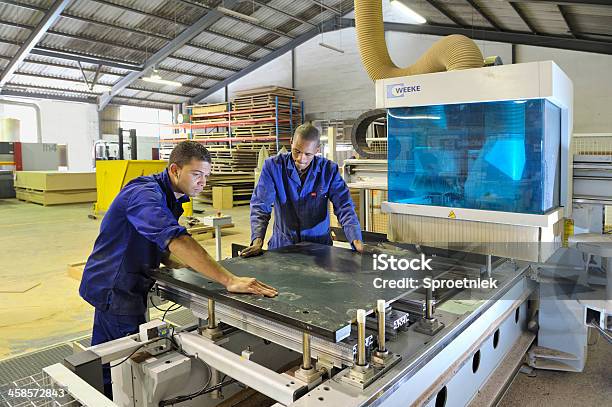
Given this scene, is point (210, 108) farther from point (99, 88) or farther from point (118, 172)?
point (118, 172)

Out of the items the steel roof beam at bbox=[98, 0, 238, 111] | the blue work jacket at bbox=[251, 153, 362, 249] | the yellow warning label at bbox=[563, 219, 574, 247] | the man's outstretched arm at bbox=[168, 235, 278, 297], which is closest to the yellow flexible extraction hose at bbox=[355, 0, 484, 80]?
the blue work jacket at bbox=[251, 153, 362, 249]

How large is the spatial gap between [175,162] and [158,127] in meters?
16.2

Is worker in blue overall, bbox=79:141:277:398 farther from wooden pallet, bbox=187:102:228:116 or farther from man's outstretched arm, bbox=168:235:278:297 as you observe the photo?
wooden pallet, bbox=187:102:228:116

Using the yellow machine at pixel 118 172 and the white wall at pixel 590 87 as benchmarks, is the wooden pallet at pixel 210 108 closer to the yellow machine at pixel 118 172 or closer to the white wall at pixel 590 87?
the yellow machine at pixel 118 172

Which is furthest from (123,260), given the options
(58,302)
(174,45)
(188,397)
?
(174,45)

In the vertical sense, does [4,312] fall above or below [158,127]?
below

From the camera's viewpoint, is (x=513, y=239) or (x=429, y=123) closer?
(x=513, y=239)

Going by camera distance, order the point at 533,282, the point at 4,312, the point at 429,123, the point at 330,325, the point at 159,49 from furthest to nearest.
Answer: the point at 159,49, the point at 4,312, the point at 533,282, the point at 429,123, the point at 330,325

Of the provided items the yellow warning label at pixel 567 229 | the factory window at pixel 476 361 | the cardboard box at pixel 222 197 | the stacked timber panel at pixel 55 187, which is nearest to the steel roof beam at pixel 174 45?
the stacked timber panel at pixel 55 187

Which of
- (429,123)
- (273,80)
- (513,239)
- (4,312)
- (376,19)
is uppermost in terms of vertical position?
(273,80)

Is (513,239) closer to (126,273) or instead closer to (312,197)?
(312,197)

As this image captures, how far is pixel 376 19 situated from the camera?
2539 millimetres

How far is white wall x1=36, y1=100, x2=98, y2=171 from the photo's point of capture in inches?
588

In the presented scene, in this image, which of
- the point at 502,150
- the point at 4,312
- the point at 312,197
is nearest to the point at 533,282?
the point at 502,150
